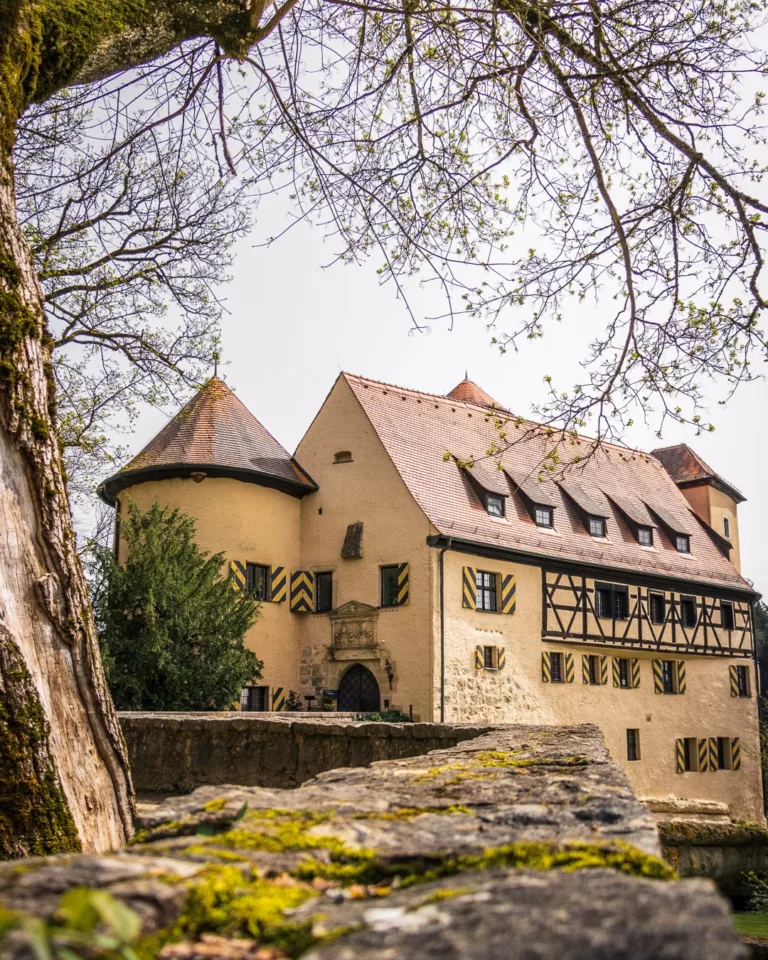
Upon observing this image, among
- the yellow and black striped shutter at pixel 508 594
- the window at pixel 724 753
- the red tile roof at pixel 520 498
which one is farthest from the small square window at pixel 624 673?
the yellow and black striped shutter at pixel 508 594

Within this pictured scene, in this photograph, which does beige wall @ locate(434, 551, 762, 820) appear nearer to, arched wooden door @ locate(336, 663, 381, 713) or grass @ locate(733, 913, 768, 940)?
arched wooden door @ locate(336, 663, 381, 713)

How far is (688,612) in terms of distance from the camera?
1249 inches

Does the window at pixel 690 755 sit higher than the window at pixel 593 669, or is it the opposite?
the window at pixel 593 669

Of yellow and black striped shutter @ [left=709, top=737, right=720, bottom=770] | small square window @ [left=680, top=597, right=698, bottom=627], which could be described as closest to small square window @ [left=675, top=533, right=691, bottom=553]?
small square window @ [left=680, top=597, right=698, bottom=627]

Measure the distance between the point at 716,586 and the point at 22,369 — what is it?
3137 centimetres

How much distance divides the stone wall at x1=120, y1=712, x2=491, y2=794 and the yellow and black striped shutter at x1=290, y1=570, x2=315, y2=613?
16.5m

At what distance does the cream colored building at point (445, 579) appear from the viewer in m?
24.4

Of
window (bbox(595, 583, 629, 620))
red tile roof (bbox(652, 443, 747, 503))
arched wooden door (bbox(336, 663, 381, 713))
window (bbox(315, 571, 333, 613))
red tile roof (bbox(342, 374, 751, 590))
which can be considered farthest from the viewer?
red tile roof (bbox(652, 443, 747, 503))

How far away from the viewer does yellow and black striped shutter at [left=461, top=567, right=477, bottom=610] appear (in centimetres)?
2455

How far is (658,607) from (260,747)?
24.2 m

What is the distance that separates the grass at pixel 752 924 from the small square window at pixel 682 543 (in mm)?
22104

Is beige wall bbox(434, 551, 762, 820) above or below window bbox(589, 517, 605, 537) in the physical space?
below

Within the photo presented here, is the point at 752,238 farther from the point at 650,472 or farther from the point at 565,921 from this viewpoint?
the point at 650,472

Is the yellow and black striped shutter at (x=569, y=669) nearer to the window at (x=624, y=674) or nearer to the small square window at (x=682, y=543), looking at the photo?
the window at (x=624, y=674)
